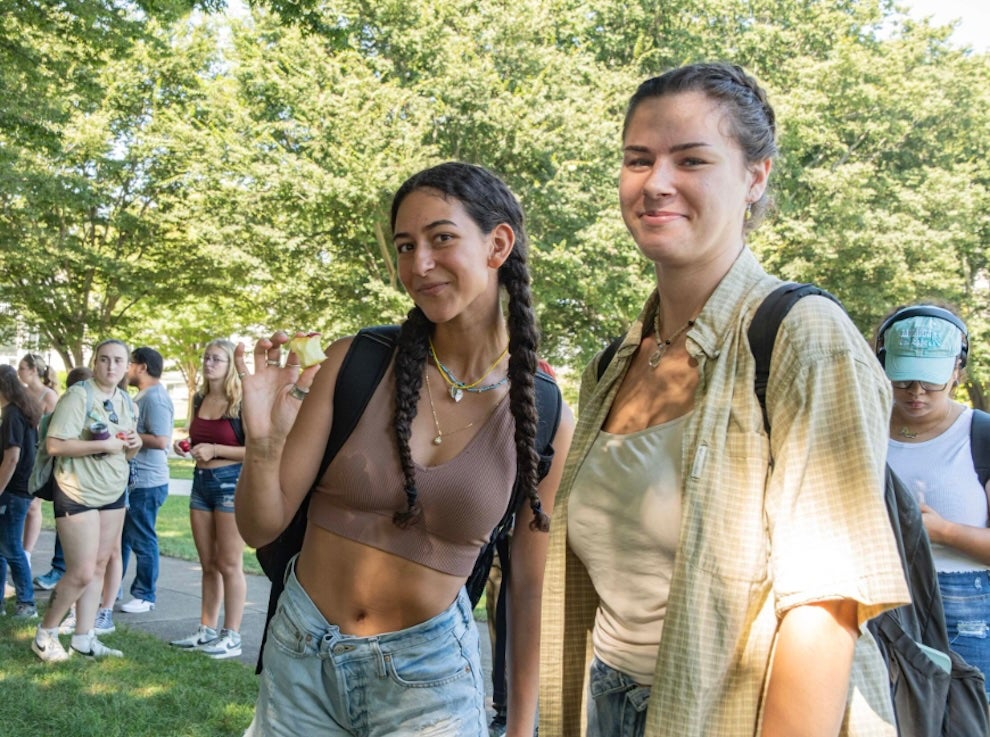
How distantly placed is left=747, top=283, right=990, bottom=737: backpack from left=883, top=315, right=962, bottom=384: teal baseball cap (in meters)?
1.51

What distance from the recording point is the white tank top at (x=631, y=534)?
5.74 ft

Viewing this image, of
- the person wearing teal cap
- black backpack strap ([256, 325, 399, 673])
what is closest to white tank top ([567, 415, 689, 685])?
black backpack strap ([256, 325, 399, 673])

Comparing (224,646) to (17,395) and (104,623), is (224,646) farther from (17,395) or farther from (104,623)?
(17,395)

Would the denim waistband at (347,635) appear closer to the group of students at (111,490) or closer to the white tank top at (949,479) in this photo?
the white tank top at (949,479)

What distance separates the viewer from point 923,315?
11.4ft

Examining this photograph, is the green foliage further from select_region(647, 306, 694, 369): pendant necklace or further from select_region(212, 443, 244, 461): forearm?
select_region(647, 306, 694, 369): pendant necklace

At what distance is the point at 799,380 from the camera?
1.51m

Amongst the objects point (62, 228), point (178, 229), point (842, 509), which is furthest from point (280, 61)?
point (842, 509)

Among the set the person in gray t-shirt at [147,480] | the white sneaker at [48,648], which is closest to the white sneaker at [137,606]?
the person in gray t-shirt at [147,480]

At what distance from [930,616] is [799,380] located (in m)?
0.85

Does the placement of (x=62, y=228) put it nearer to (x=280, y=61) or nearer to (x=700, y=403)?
(x=280, y=61)

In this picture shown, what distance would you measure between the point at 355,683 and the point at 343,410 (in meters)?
0.68

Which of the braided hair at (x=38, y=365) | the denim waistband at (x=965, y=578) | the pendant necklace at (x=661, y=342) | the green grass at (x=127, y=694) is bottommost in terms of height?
the green grass at (x=127, y=694)

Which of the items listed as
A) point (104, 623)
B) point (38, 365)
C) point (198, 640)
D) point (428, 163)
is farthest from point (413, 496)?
Answer: point (428, 163)
